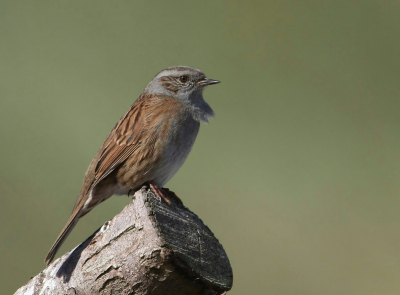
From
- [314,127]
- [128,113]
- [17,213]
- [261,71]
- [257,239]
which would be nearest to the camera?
[128,113]

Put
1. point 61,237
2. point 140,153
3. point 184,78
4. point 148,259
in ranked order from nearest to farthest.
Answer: point 148,259, point 61,237, point 140,153, point 184,78

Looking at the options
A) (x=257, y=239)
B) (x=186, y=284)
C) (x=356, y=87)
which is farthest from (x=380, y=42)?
(x=186, y=284)

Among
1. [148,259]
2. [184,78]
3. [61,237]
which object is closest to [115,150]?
[61,237]

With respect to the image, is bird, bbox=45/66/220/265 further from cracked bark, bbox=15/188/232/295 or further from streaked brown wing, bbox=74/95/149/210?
cracked bark, bbox=15/188/232/295

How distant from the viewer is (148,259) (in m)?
2.79

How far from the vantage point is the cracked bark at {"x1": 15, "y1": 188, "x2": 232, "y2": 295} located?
2.81m

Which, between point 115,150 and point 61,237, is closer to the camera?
point 61,237

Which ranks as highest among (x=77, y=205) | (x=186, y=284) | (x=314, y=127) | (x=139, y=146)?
(x=314, y=127)

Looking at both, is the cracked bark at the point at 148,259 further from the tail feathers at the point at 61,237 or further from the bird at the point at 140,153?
the bird at the point at 140,153

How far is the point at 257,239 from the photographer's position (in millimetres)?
8680

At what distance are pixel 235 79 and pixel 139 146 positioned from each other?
694 cm

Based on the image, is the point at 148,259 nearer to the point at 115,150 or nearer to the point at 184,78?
the point at 115,150

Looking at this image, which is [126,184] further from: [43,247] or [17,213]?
[17,213]

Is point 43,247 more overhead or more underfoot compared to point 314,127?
more underfoot
